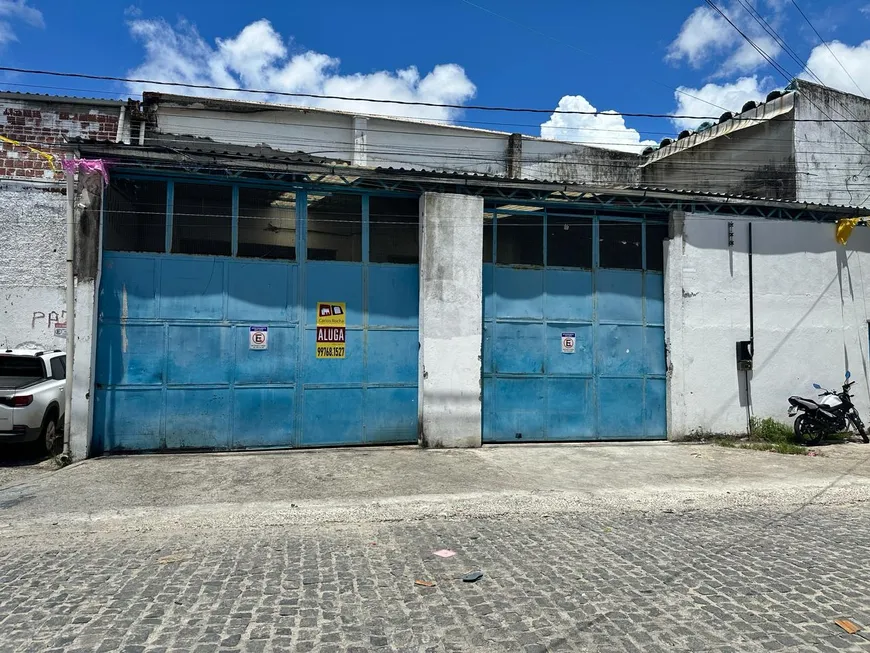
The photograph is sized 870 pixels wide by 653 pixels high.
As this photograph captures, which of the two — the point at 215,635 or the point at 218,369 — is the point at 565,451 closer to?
the point at 218,369

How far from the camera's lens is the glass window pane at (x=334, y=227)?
930 centimetres

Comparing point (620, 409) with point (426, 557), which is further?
point (620, 409)

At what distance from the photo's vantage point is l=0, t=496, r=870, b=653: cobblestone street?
333 cm

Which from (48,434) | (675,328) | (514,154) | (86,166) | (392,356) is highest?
(514,154)

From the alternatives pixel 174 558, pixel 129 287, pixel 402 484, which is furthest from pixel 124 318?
pixel 174 558

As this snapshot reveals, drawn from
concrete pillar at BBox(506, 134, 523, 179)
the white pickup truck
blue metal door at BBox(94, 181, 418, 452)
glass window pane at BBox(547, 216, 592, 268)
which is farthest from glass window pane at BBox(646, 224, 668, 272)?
the white pickup truck

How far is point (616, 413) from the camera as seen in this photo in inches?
408

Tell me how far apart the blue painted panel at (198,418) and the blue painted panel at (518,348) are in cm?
447

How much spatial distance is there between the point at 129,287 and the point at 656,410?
915 cm

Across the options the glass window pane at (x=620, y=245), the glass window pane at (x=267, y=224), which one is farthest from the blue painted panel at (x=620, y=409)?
the glass window pane at (x=267, y=224)

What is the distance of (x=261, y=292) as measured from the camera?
355 inches

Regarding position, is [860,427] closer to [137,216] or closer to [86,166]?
[137,216]

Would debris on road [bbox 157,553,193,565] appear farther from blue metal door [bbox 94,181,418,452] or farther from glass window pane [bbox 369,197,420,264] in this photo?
glass window pane [bbox 369,197,420,264]

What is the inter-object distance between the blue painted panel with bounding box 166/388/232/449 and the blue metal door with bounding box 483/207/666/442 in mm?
4223
